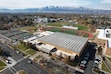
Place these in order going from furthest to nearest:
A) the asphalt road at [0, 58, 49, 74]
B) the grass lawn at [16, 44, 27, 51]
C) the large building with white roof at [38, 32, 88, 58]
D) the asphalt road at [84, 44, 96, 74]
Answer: the grass lawn at [16, 44, 27, 51] → the large building with white roof at [38, 32, 88, 58] → the asphalt road at [84, 44, 96, 74] → the asphalt road at [0, 58, 49, 74]

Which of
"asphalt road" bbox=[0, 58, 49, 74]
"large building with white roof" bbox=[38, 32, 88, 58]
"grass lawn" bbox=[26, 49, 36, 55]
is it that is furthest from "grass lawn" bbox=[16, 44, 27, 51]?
"asphalt road" bbox=[0, 58, 49, 74]

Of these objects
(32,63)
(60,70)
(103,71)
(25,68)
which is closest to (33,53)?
(32,63)

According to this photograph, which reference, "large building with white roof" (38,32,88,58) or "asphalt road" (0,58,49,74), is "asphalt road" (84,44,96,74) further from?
"asphalt road" (0,58,49,74)

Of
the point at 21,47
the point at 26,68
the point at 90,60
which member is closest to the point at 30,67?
the point at 26,68

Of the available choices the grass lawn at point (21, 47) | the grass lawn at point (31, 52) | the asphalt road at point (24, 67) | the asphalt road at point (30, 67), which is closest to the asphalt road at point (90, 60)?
the asphalt road at point (24, 67)

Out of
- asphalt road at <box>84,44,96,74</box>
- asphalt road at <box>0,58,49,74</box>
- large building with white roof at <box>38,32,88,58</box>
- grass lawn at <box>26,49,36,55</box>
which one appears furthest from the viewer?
grass lawn at <box>26,49,36,55</box>

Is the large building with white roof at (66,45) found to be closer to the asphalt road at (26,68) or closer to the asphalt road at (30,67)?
the asphalt road at (30,67)

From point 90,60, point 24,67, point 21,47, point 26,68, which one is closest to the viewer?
point 26,68

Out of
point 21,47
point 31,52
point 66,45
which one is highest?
point 66,45

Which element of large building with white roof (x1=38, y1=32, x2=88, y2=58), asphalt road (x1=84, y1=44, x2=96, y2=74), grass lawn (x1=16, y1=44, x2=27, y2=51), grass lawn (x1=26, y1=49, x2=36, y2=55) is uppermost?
large building with white roof (x1=38, y1=32, x2=88, y2=58)

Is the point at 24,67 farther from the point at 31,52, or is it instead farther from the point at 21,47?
the point at 21,47

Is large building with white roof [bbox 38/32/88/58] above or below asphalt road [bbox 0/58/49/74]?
above
